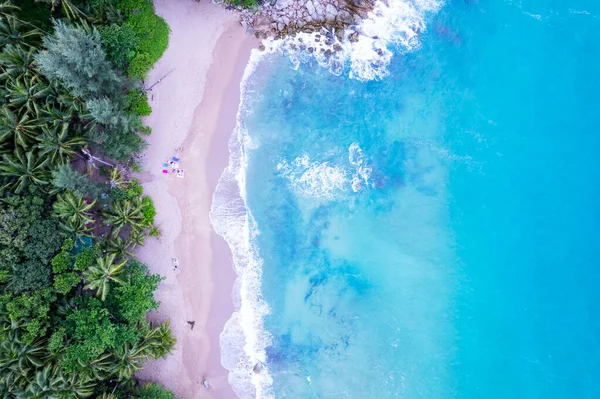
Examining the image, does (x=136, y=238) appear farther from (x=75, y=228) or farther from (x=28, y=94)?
(x=28, y=94)

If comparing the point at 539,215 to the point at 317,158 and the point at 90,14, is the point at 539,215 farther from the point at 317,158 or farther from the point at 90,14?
the point at 90,14

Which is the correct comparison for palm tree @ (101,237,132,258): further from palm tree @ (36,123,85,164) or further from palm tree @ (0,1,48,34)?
palm tree @ (0,1,48,34)

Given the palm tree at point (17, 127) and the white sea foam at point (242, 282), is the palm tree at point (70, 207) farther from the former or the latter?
the white sea foam at point (242, 282)

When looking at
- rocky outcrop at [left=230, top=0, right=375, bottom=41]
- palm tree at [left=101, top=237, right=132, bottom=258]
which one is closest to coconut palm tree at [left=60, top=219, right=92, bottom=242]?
palm tree at [left=101, top=237, right=132, bottom=258]

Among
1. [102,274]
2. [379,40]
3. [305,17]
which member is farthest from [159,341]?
[379,40]

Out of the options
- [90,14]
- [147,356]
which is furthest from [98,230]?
[90,14]

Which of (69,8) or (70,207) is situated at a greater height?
(69,8)

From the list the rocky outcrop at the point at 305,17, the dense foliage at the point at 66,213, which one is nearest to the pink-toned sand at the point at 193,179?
the rocky outcrop at the point at 305,17
